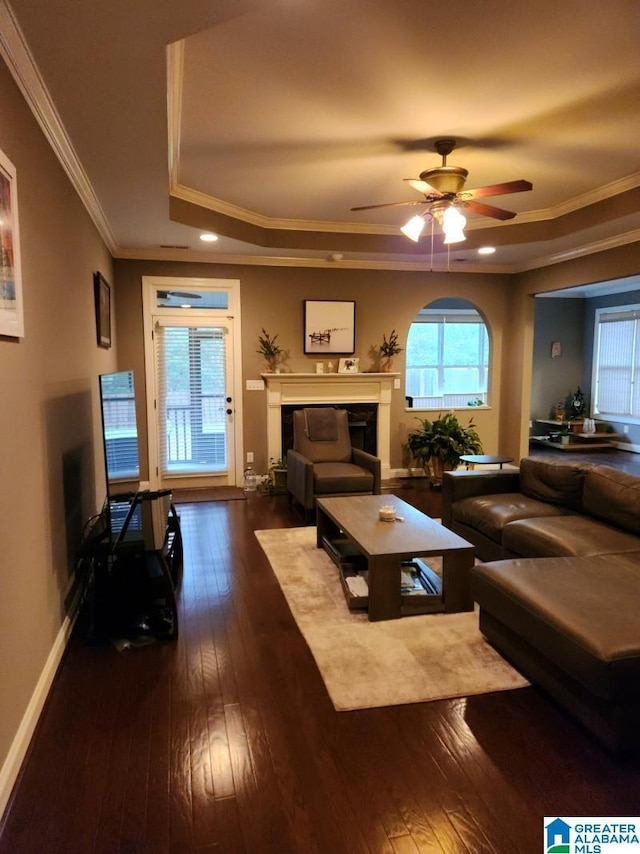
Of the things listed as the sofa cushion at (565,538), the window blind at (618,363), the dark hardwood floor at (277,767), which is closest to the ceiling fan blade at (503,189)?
the sofa cushion at (565,538)

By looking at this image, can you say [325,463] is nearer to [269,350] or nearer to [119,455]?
[269,350]

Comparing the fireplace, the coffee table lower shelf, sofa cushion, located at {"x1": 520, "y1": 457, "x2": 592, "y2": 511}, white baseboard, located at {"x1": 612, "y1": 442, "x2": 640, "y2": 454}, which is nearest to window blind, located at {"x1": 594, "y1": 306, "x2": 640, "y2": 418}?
white baseboard, located at {"x1": 612, "y1": 442, "x2": 640, "y2": 454}

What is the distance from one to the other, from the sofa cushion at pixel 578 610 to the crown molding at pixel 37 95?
2844 mm

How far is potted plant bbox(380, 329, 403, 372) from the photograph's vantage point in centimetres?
642

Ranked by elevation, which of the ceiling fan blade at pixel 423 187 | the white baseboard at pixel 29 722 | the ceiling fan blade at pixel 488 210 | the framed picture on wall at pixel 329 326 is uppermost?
the ceiling fan blade at pixel 423 187

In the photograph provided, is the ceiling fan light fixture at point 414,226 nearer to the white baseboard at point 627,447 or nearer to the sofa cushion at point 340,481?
the sofa cushion at point 340,481

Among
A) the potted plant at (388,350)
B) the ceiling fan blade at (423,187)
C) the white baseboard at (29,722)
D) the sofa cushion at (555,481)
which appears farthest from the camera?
the potted plant at (388,350)

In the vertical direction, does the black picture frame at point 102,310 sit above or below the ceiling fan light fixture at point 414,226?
A: below

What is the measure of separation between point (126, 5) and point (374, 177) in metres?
2.68

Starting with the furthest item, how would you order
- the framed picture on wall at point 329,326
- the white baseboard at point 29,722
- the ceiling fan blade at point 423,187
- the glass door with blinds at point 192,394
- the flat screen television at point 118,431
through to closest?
1. the framed picture on wall at point 329,326
2. the glass door with blinds at point 192,394
3. the ceiling fan blade at point 423,187
4. the flat screen television at point 118,431
5. the white baseboard at point 29,722

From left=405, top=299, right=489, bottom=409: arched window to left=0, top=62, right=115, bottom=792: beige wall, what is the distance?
6880 mm

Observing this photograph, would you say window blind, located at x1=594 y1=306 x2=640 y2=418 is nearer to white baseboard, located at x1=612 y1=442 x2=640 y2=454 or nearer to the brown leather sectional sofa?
white baseboard, located at x1=612 y1=442 x2=640 y2=454

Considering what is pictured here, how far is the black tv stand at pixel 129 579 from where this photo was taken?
9.14 feet

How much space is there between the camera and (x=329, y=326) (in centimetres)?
631
